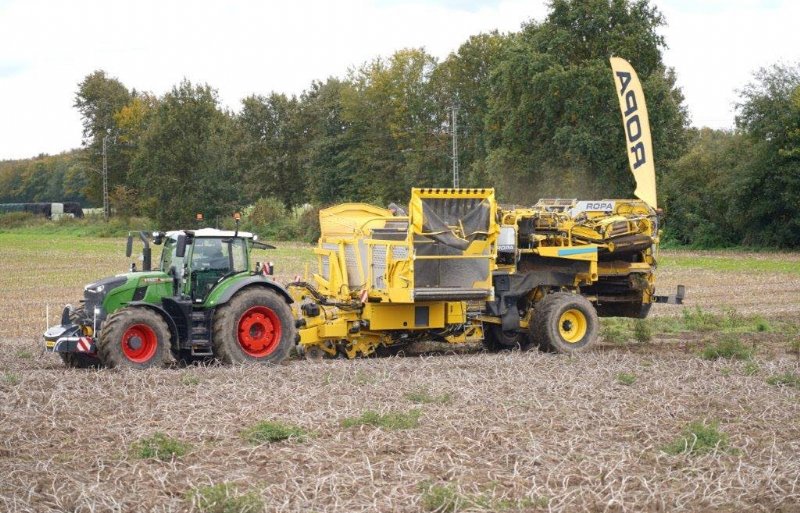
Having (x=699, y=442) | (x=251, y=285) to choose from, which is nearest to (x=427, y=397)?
(x=699, y=442)

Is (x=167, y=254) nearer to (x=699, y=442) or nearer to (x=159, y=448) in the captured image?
(x=159, y=448)

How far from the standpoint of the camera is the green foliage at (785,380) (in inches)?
512

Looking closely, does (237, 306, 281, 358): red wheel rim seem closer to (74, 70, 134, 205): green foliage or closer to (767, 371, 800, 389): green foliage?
(767, 371, 800, 389): green foliage

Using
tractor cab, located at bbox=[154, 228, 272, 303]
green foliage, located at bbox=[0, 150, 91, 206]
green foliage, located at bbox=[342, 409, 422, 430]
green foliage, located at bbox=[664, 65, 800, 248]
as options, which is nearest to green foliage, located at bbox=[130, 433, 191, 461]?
green foliage, located at bbox=[342, 409, 422, 430]

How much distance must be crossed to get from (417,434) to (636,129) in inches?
431

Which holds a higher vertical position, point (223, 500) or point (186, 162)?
point (186, 162)

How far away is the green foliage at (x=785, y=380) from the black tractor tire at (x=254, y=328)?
6.58m

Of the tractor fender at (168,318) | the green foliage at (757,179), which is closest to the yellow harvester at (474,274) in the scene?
the tractor fender at (168,318)

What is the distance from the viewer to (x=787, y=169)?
46438 mm

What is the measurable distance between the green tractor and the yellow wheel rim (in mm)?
4696

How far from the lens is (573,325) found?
17438 millimetres

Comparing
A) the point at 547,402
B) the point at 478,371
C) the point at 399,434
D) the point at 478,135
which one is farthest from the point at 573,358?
the point at 478,135

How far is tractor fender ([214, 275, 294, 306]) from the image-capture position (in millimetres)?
14875

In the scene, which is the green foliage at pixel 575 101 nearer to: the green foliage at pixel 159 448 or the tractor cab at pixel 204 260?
the tractor cab at pixel 204 260
